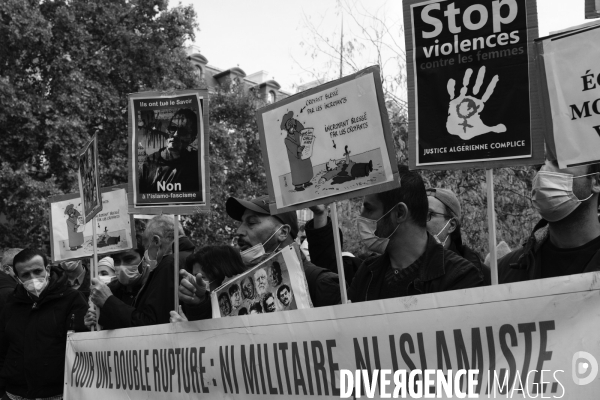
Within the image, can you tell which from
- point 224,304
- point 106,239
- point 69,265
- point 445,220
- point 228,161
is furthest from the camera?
point 228,161

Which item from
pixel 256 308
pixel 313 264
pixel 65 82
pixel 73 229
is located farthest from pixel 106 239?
pixel 65 82

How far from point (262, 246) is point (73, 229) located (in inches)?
126

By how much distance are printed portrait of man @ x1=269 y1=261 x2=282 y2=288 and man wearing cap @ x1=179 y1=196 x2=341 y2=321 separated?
420mm

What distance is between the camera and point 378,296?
3.37m

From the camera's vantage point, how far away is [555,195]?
3.18m

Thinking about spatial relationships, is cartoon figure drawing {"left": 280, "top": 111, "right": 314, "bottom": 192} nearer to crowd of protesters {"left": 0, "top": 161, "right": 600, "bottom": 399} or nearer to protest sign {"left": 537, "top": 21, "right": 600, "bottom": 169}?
crowd of protesters {"left": 0, "top": 161, "right": 600, "bottom": 399}

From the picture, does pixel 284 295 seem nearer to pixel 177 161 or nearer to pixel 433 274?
pixel 433 274

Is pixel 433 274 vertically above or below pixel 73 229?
below

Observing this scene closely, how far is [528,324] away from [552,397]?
0.25 metres

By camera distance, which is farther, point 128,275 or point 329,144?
point 128,275

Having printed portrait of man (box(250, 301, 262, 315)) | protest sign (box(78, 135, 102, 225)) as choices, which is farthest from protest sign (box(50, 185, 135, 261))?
printed portrait of man (box(250, 301, 262, 315))

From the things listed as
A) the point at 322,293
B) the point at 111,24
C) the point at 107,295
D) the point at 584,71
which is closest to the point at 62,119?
the point at 111,24

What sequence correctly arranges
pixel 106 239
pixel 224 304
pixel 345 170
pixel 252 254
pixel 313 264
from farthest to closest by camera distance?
pixel 106 239, pixel 313 264, pixel 252 254, pixel 224 304, pixel 345 170

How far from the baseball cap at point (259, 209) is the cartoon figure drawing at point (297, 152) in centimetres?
84
